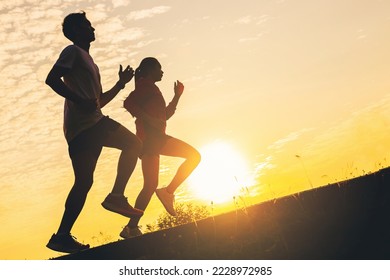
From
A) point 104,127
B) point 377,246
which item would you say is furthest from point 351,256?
point 104,127

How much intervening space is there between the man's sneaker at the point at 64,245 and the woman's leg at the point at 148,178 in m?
1.59

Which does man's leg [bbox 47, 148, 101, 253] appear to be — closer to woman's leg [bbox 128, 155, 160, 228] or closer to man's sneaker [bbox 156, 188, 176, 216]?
woman's leg [bbox 128, 155, 160, 228]

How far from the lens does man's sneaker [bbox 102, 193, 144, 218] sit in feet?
16.1

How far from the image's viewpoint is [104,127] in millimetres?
4766

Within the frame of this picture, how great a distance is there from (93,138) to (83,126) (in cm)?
15

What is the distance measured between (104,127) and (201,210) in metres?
15.5

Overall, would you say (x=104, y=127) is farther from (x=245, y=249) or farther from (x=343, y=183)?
(x=343, y=183)

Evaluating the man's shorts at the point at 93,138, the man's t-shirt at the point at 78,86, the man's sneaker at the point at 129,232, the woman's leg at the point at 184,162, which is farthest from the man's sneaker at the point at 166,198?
the man's t-shirt at the point at 78,86

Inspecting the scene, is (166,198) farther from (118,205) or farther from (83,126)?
(83,126)

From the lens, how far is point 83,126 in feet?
15.1

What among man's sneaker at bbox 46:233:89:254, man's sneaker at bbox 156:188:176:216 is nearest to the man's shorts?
man's sneaker at bbox 46:233:89:254

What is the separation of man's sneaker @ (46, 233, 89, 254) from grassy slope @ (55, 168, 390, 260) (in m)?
1.10

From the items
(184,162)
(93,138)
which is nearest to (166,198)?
(184,162)

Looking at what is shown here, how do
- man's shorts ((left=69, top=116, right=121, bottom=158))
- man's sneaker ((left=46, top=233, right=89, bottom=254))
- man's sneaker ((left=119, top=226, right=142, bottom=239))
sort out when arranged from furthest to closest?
man's sneaker ((left=119, top=226, right=142, bottom=239)) → man's shorts ((left=69, top=116, right=121, bottom=158)) → man's sneaker ((left=46, top=233, right=89, bottom=254))
